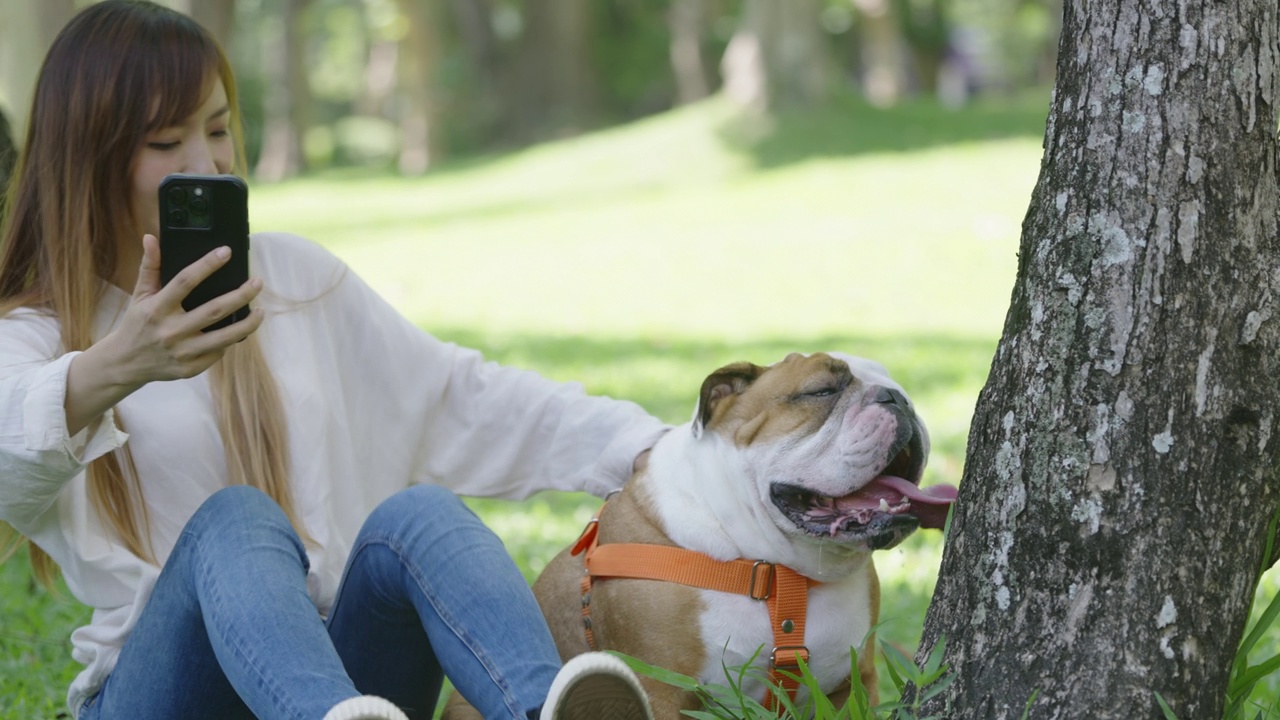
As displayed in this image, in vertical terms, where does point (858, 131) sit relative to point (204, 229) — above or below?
below

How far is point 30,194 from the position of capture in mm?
3074

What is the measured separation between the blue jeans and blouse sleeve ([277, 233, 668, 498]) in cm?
65

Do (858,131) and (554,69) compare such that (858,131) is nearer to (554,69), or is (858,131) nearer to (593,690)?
(554,69)

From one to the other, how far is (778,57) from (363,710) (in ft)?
52.9

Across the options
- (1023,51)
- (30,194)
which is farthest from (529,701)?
(1023,51)

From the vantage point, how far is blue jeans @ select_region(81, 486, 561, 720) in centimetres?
251

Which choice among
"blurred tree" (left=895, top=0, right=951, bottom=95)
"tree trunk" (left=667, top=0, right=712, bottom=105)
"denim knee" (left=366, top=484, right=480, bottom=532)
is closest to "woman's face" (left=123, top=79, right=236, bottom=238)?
"denim knee" (left=366, top=484, right=480, bottom=532)

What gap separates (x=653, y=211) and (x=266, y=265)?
42.0 ft

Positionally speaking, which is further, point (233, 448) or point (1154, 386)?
point (233, 448)

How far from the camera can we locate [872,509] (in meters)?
2.89

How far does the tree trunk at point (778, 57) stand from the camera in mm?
17516

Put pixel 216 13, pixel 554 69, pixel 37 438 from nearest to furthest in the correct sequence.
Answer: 1. pixel 37 438
2. pixel 216 13
3. pixel 554 69

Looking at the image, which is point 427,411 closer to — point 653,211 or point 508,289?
point 508,289

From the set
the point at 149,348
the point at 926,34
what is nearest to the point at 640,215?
the point at 149,348
